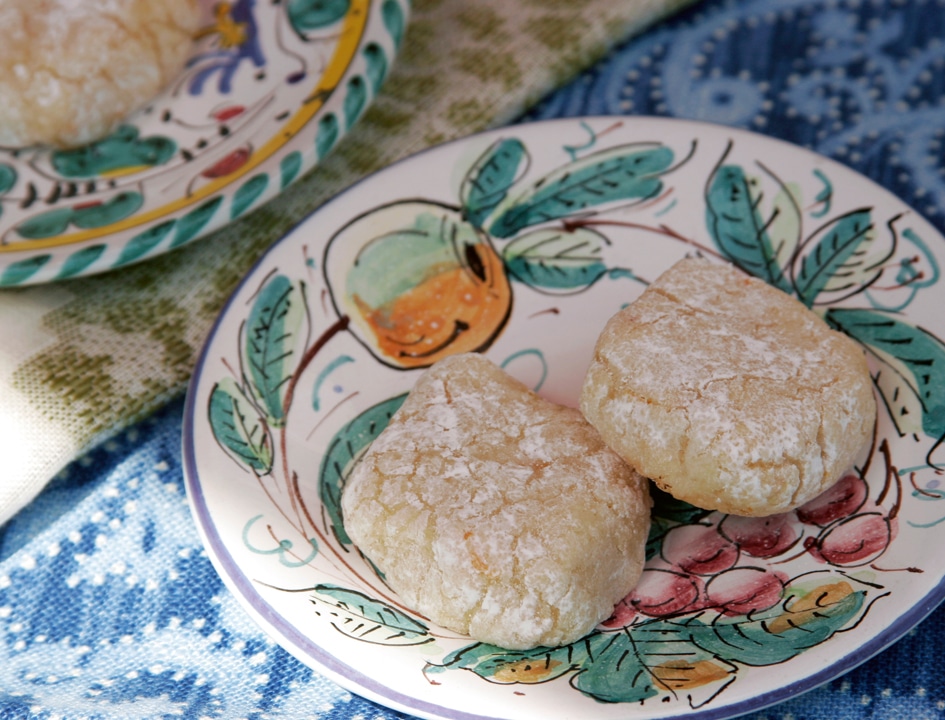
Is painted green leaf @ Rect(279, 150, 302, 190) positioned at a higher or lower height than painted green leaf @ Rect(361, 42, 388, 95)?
lower

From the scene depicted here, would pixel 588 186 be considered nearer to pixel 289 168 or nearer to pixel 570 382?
pixel 570 382

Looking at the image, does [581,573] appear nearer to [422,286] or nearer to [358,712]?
[358,712]

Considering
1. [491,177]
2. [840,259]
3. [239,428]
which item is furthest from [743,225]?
[239,428]

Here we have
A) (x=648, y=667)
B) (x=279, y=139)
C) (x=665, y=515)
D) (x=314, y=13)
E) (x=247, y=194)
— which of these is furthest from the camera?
(x=314, y=13)

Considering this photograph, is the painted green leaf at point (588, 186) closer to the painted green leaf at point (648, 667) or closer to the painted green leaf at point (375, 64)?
the painted green leaf at point (375, 64)

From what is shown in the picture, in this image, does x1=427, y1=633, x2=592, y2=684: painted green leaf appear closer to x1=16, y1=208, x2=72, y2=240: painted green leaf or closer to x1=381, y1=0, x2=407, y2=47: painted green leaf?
x1=16, y1=208, x2=72, y2=240: painted green leaf

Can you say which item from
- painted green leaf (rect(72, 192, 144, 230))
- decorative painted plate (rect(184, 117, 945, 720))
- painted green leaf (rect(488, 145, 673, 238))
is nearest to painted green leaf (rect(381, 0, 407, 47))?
decorative painted plate (rect(184, 117, 945, 720))
